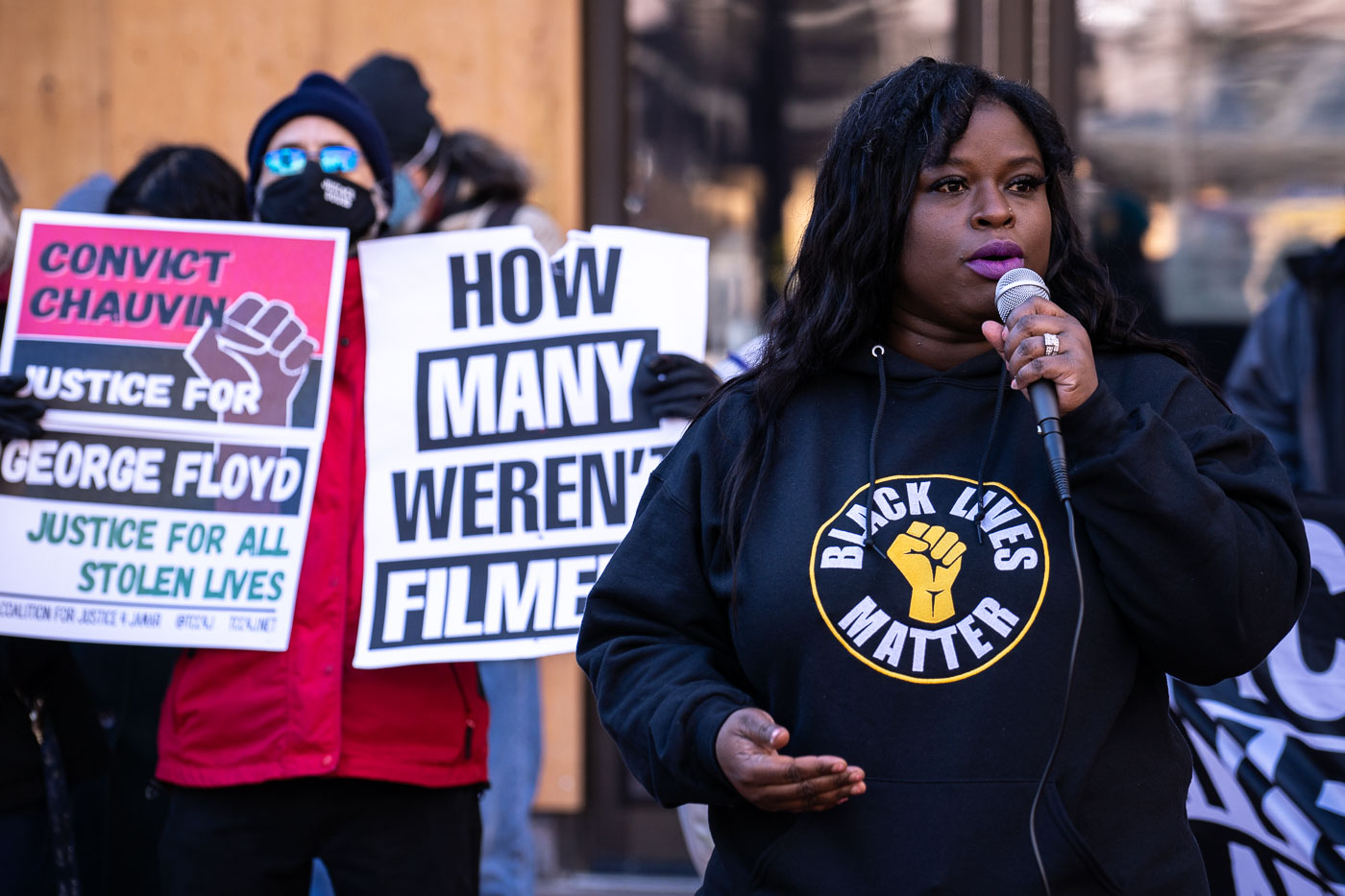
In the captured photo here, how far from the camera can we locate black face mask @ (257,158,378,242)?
3.29 metres

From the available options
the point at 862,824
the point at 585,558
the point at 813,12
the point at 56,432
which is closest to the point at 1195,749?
the point at 585,558

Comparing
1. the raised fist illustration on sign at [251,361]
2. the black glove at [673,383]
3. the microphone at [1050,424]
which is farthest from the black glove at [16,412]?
the microphone at [1050,424]

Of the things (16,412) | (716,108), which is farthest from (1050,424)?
(716,108)

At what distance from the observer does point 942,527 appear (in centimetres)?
195

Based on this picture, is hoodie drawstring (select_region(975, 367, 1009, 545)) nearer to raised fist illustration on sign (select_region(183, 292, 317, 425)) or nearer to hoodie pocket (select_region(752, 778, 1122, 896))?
hoodie pocket (select_region(752, 778, 1122, 896))

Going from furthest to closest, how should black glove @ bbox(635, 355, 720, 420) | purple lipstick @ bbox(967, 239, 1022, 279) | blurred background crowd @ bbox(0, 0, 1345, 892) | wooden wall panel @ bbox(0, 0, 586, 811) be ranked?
1. wooden wall panel @ bbox(0, 0, 586, 811)
2. blurred background crowd @ bbox(0, 0, 1345, 892)
3. black glove @ bbox(635, 355, 720, 420)
4. purple lipstick @ bbox(967, 239, 1022, 279)

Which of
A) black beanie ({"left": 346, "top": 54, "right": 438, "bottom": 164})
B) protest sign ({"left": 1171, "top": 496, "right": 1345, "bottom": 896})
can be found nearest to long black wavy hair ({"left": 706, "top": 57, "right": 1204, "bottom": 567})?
protest sign ({"left": 1171, "top": 496, "right": 1345, "bottom": 896})

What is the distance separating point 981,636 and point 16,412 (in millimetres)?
2250

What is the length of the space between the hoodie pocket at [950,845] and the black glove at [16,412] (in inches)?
82.8

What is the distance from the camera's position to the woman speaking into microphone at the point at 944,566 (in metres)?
1.84

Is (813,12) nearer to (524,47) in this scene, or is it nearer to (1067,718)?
(524,47)

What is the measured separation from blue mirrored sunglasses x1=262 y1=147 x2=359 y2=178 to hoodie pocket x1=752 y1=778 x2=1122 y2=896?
198 centimetres

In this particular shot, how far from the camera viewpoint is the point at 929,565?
1.93 meters

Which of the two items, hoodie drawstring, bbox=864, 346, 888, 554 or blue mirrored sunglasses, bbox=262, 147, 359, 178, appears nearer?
hoodie drawstring, bbox=864, 346, 888, 554
